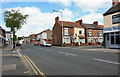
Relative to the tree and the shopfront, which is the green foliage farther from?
the shopfront

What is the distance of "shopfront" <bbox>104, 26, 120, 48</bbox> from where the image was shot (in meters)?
20.0

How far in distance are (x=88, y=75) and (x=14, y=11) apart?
26.0 m

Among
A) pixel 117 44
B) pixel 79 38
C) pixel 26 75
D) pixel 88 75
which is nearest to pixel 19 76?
pixel 26 75

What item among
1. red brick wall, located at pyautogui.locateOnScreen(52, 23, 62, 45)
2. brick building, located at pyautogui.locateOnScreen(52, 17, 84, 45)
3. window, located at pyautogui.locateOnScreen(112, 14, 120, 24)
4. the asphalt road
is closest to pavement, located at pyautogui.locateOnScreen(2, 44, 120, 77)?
the asphalt road

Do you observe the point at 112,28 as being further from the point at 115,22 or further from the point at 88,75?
the point at 88,75

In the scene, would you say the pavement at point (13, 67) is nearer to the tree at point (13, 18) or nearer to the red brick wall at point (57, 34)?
the tree at point (13, 18)

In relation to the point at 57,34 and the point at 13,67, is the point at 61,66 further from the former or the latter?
the point at 57,34

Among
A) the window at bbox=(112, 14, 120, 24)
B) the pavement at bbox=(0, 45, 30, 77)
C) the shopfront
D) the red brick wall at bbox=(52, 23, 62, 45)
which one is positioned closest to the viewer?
the pavement at bbox=(0, 45, 30, 77)

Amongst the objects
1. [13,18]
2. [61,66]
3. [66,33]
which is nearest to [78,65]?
[61,66]

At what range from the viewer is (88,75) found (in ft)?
17.7

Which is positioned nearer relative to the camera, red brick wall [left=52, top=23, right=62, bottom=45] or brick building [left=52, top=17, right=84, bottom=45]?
brick building [left=52, top=17, right=84, bottom=45]

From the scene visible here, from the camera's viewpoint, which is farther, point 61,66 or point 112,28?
point 112,28

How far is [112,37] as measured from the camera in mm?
21125

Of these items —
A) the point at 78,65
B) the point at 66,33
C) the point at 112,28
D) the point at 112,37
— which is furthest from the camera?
the point at 66,33
